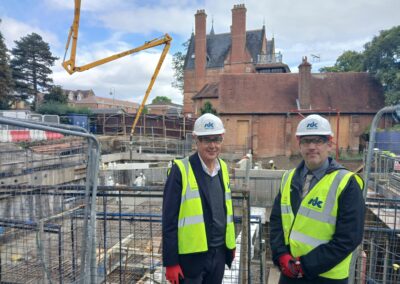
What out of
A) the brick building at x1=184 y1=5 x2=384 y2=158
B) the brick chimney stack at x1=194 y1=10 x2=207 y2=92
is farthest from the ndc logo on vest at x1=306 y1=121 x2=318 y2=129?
the brick chimney stack at x1=194 y1=10 x2=207 y2=92

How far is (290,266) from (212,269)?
65cm

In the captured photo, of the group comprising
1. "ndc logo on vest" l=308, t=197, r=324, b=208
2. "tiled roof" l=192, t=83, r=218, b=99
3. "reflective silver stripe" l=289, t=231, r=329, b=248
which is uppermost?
"tiled roof" l=192, t=83, r=218, b=99

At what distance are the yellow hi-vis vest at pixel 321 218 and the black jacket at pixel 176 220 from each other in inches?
28.6

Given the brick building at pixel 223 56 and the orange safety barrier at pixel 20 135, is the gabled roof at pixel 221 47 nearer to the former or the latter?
the brick building at pixel 223 56

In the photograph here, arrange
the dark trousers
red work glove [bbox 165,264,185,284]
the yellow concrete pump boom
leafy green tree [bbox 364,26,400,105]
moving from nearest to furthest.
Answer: red work glove [bbox 165,264,185,284], the dark trousers, the yellow concrete pump boom, leafy green tree [bbox 364,26,400,105]

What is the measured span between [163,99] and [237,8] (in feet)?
173

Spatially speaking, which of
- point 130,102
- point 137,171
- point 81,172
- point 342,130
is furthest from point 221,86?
point 130,102

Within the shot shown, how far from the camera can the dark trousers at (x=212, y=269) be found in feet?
8.33

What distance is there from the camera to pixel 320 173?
2.45 metres

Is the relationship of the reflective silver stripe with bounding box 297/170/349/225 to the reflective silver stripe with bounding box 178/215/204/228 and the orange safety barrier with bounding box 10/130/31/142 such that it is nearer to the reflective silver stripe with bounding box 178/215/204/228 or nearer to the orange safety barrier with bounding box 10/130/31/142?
the reflective silver stripe with bounding box 178/215/204/228

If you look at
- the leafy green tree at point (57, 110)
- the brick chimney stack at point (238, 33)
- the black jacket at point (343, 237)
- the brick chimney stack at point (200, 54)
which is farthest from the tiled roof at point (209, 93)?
the black jacket at point (343, 237)

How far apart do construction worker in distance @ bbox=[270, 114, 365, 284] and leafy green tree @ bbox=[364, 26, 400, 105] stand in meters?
24.3

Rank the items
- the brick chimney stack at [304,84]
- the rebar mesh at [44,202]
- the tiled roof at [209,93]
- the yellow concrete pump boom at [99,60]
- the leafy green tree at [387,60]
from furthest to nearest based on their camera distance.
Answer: the tiled roof at [209,93] < the brick chimney stack at [304,84] < the leafy green tree at [387,60] < the yellow concrete pump boom at [99,60] < the rebar mesh at [44,202]

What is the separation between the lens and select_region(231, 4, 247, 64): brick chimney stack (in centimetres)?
3550
